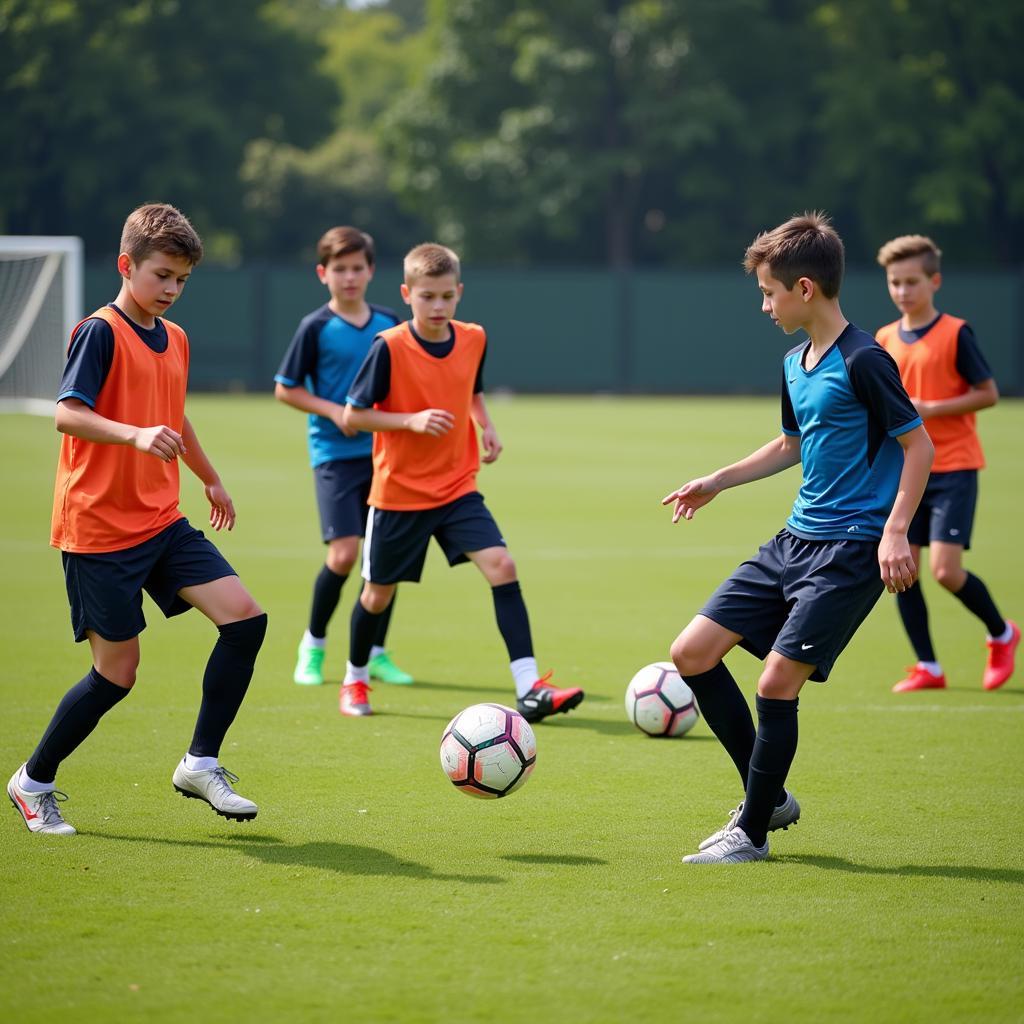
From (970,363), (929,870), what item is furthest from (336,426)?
(929,870)

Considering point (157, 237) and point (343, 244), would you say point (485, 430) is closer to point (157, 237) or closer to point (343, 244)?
point (343, 244)

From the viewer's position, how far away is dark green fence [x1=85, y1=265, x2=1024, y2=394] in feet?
115

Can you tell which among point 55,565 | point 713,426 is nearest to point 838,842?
point 55,565

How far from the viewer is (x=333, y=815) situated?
18.0 ft

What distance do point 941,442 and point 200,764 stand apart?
14.1 ft

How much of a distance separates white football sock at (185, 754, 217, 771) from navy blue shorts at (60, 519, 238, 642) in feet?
1.54

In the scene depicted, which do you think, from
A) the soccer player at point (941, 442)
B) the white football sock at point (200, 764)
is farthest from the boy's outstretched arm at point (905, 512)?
the soccer player at point (941, 442)

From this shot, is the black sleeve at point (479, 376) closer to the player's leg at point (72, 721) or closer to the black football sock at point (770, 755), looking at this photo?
the player's leg at point (72, 721)

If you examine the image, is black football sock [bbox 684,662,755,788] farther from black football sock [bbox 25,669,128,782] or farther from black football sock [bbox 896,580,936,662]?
black football sock [bbox 896,580,936,662]

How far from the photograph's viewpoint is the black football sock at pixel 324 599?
25.8 ft

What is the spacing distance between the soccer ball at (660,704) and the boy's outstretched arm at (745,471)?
1527mm

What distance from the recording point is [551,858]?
5008 millimetres

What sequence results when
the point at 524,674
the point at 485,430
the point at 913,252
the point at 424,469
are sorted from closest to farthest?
the point at 524,674
the point at 424,469
the point at 485,430
the point at 913,252

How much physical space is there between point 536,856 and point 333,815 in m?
0.83
